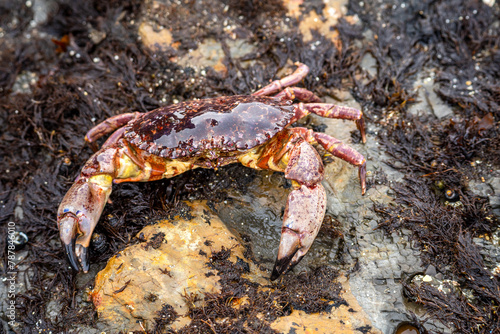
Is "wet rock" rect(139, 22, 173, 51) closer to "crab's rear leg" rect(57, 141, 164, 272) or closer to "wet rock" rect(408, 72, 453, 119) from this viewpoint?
"crab's rear leg" rect(57, 141, 164, 272)

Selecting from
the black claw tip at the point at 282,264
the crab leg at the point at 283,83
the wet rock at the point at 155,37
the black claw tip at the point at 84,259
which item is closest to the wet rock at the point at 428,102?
the crab leg at the point at 283,83

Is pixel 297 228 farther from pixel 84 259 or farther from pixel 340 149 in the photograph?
pixel 84 259

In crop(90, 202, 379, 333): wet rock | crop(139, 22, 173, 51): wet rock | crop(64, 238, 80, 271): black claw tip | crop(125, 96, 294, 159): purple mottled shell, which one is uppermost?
crop(139, 22, 173, 51): wet rock

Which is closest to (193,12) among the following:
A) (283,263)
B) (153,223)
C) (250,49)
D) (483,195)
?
(250,49)

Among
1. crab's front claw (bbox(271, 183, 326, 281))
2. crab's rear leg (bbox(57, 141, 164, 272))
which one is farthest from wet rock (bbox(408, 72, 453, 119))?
crab's rear leg (bbox(57, 141, 164, 272))

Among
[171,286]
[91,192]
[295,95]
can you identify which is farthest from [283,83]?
[171,286]

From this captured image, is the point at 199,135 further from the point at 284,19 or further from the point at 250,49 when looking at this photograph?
the point at 284,19
